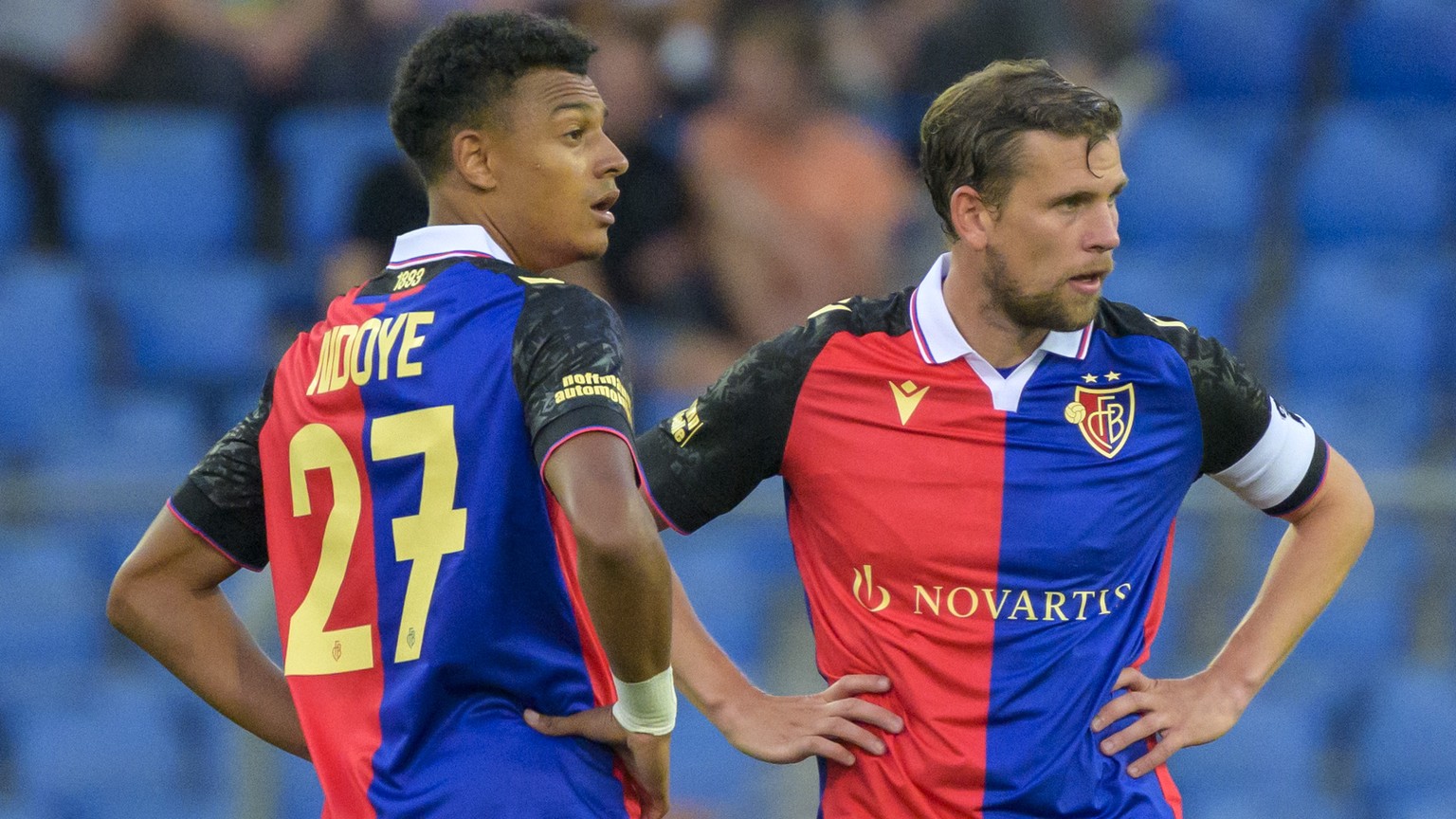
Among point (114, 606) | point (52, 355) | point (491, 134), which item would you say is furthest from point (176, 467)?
point (491, 134)

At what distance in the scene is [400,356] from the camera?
282 cm

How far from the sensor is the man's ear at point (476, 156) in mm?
3025

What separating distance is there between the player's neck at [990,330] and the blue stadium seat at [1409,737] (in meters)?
3.20

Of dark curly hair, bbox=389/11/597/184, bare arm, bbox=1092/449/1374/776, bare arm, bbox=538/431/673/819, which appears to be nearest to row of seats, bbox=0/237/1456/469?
bare arm, bbox=1092/449/1374/776

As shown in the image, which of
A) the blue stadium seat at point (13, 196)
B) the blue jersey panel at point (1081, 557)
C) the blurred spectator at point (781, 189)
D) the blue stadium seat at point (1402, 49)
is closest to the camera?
the blue jersey panel at point (1081, 557)

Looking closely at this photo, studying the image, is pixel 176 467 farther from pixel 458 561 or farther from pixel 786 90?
pixel 458 561

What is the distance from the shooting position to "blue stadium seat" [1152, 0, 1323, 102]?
356 inches

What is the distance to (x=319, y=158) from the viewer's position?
26.8ft

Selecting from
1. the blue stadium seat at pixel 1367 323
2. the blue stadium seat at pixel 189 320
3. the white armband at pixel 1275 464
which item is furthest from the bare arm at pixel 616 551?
the blue stadium seat at pixel 1367 323

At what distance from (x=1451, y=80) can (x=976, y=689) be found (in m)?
7.04

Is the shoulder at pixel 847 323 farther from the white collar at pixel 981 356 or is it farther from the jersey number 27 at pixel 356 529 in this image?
the jersey number 27 at pixel 356 529

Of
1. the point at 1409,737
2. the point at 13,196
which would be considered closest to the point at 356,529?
the point at 1409,737

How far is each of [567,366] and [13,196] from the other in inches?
242

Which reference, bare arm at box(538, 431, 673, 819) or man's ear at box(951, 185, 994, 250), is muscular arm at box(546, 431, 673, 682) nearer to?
bare arm at box(538, 431, 673, 819)
